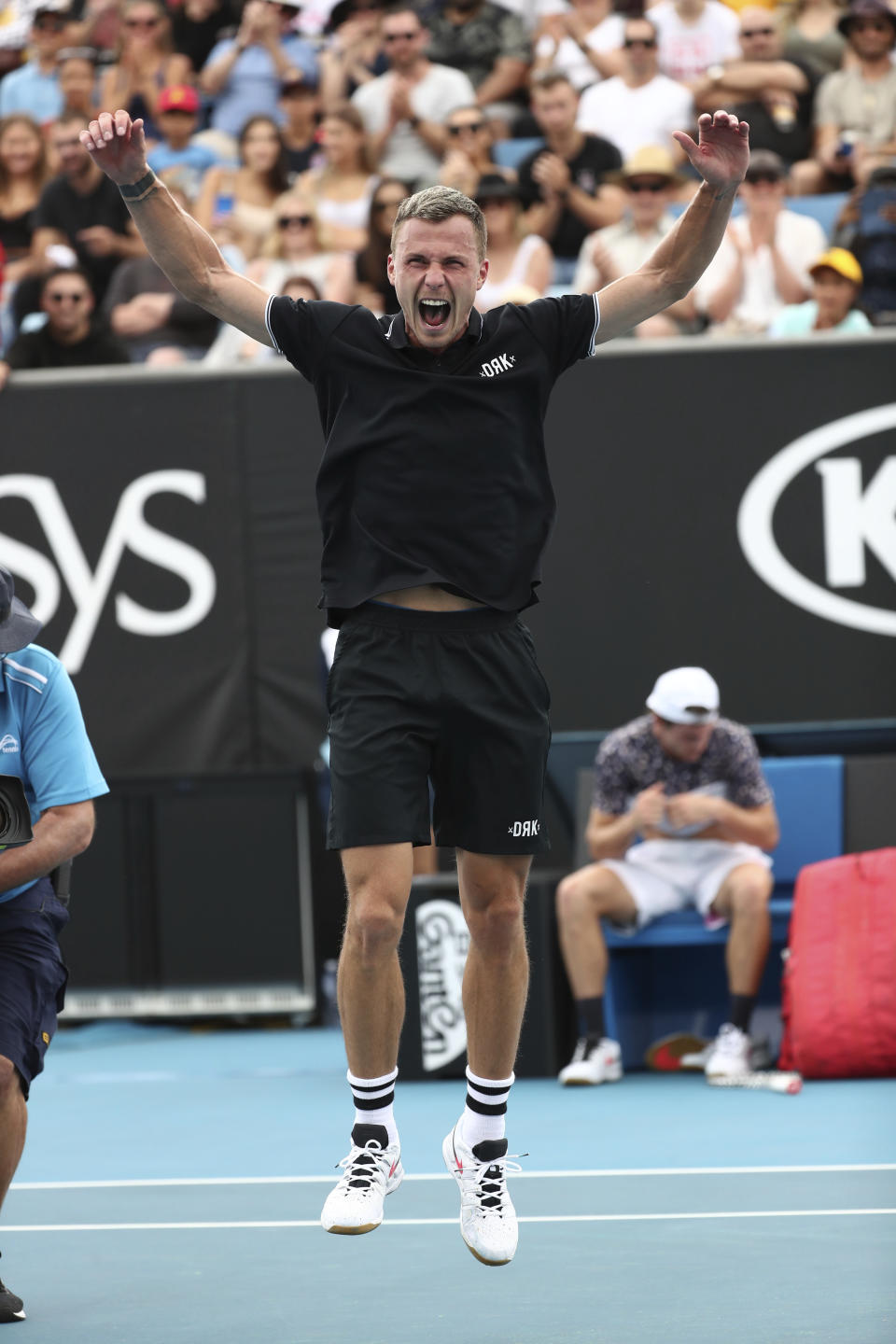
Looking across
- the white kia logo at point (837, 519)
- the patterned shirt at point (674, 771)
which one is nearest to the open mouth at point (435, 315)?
the patterned shirt at point (674, 771)

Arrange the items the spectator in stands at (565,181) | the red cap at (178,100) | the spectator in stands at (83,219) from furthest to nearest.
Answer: the red cap at (178,100) → the spectator in stands at (83,219) → the spectator in stands at (565,181)

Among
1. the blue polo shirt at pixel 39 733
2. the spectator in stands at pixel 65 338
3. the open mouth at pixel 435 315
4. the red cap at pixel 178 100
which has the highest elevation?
the red cap at pixel 178 100

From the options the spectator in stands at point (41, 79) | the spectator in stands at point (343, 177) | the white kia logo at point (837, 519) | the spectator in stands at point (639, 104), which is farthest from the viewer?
the spectator in stands at point (41, 79)

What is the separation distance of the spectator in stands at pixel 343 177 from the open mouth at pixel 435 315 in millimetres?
8124

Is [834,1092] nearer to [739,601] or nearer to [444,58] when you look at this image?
[739,601]

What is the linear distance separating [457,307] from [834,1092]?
4.55 meters

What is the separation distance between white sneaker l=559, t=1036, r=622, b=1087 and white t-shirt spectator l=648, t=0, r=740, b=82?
722cm

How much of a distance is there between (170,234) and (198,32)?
10788 mm

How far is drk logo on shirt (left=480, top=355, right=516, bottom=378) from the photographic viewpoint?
471 centimetres

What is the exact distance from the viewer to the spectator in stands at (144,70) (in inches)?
565

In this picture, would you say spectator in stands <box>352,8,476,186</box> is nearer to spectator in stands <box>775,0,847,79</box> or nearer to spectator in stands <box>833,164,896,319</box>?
spectator in stands <box>775,0,847,79</box>

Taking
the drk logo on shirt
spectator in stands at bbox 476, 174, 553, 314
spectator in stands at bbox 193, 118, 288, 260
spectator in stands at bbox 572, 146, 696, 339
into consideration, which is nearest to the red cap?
spectator in stands at bbox 193, 118, 288, 260

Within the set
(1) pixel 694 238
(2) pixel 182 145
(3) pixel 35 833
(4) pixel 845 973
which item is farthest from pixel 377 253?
(3) pixel 35 833

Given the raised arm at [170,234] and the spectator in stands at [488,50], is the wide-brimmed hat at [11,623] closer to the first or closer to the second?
the raised arm at [170,234]
